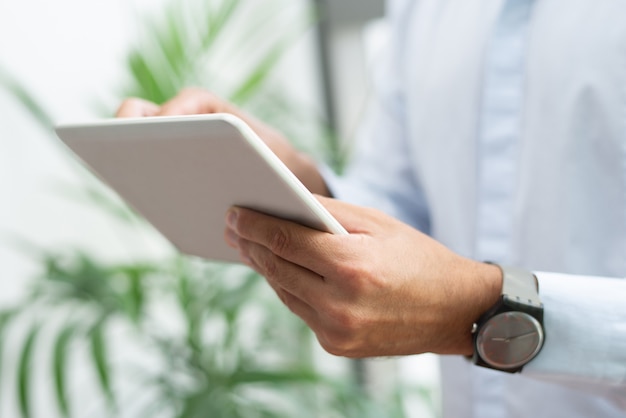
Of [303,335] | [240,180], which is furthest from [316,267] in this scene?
[303,335]

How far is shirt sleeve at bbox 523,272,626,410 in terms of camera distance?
57cm

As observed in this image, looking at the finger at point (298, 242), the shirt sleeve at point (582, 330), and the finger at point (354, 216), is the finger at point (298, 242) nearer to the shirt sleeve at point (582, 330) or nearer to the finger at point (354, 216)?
the finger at point (354, 216)

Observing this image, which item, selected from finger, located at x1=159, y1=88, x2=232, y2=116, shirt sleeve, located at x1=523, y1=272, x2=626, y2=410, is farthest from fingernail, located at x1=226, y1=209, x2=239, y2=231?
shirt sleeve, located at x1=523, y1=272, x2=626, y2=410

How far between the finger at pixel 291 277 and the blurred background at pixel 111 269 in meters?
0.57

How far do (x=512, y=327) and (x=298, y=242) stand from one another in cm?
19

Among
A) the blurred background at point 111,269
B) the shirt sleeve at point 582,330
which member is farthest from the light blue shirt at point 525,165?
the blurred background at point 111,269

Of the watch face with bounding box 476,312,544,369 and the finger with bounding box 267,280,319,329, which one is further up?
the finger with bounding box 267,280,319,329

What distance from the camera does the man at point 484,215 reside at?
1.69 ft

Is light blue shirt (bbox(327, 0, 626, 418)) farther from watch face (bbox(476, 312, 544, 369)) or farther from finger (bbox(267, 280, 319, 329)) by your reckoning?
finger (bbox(267, 280, 319, 329))

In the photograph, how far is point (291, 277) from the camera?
516 millimetres

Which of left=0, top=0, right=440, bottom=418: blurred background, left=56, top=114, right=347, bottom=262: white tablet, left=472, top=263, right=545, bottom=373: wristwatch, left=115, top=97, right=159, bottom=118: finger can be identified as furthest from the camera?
left=0, top=0, right=440, bottom=418: blurred background

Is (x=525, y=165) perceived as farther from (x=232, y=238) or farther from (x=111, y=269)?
(x=111, y=269)

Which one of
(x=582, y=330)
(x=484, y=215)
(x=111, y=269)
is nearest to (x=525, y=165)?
(x=484, y=215)

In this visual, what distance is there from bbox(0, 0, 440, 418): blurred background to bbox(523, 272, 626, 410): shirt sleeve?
0.65 metres
